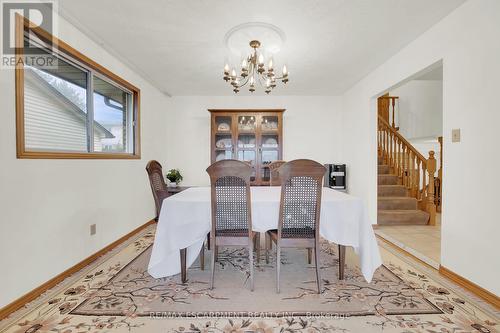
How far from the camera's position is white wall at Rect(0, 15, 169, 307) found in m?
1.61

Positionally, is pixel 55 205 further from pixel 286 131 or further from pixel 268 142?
pixel 286 131

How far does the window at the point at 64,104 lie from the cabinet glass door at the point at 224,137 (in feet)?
5.13

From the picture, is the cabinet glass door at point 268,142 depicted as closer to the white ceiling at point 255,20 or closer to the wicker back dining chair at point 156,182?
the white ceiling at point 255,20

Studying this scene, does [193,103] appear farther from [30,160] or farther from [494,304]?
[494,304]

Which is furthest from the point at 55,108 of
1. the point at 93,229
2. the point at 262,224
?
the point at 262,224

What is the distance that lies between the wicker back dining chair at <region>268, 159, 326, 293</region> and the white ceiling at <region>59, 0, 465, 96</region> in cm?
138

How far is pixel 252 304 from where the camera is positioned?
5.60ft

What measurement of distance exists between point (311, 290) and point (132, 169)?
2.75 metres

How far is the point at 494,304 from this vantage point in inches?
65.1

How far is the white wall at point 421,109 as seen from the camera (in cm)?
505

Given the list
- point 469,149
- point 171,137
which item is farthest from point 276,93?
point 469,149

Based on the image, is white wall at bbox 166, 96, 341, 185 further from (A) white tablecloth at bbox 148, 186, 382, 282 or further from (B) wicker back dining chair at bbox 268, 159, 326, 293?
(B) wicker back dining chair at bbox 268, 159, 326, 293

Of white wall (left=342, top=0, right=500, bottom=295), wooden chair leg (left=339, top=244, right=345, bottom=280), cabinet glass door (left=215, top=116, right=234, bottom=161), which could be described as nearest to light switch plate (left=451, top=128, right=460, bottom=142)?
white wall (left=342, top=0, right=500, bottom=295)

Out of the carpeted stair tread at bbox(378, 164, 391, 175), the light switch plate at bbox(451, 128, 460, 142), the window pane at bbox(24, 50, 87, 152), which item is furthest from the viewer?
the carpeted stair tread at bbox(378, 164, 391, 175)
